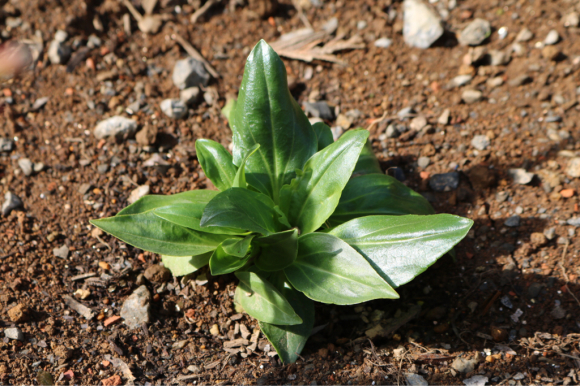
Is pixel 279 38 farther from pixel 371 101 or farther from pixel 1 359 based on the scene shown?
pixel 1 359

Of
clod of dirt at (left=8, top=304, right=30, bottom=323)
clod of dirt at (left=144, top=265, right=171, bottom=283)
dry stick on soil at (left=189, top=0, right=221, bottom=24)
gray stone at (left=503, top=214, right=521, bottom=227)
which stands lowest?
gray stone at (left=503, top=214, right=521, bottom=227)

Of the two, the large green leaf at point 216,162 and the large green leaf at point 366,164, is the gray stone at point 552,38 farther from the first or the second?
the large green leaf at point 216,162

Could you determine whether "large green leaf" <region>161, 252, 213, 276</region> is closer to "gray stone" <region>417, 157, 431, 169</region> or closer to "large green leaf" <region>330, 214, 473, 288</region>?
"large green leaf" <region>330, 214, 473, 288</region>

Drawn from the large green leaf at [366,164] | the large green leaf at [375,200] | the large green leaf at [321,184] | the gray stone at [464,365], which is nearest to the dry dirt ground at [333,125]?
the gray stone at [464,365]

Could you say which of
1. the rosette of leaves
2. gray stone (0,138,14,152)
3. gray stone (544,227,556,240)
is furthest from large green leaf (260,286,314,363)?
gray stone (0,138,14,152)

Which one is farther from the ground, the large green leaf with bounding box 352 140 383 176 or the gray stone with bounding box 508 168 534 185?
the large green leaf with bounding box 352 140 383 176

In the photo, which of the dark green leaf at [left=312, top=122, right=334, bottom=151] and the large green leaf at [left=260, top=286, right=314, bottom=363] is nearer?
the large green leaf at [left=260, top=286, right=314, bottom=363]

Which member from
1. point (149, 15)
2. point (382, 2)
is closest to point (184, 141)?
point (149, 15)
